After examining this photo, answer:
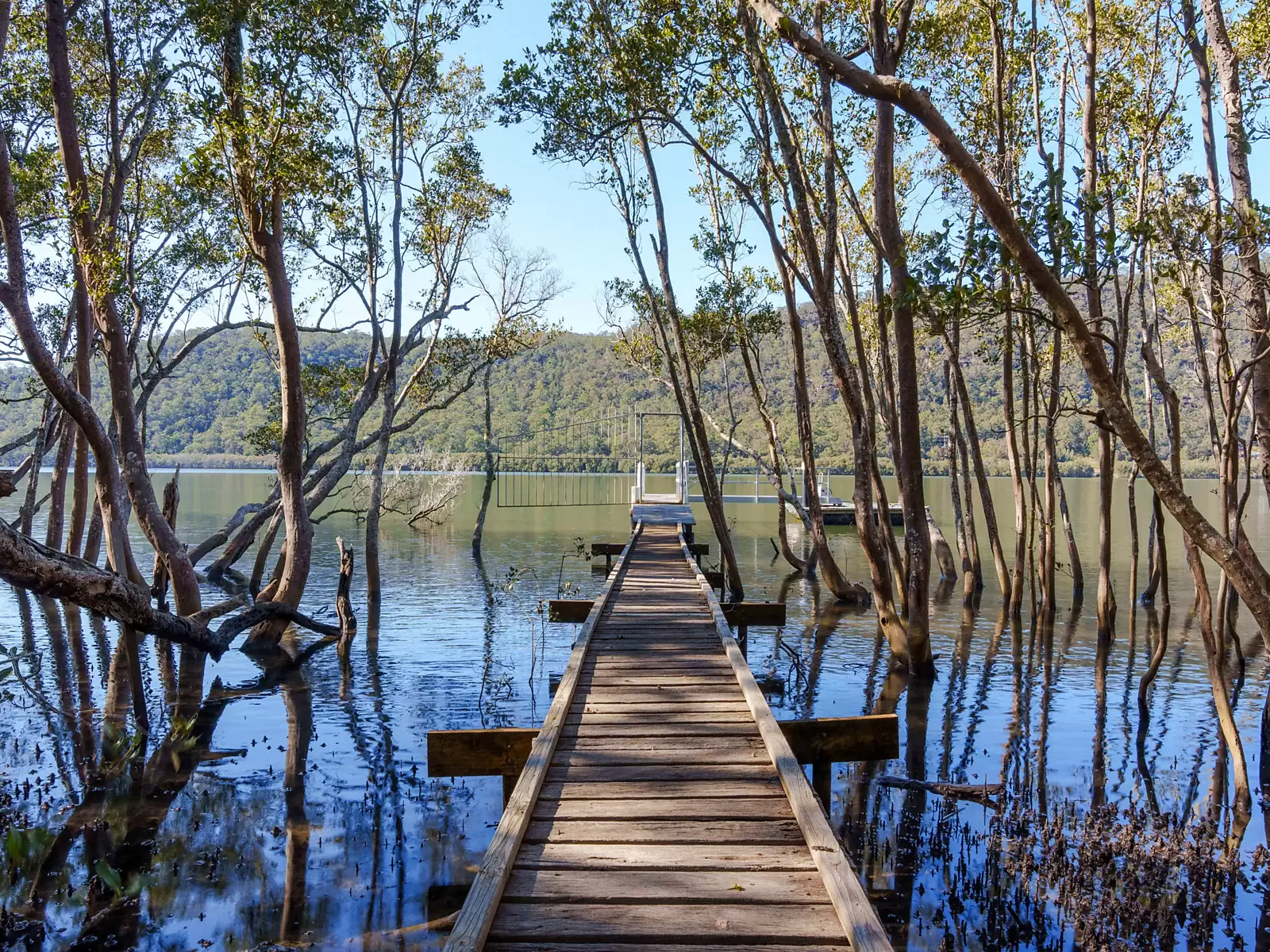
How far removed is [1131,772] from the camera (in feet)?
21.4

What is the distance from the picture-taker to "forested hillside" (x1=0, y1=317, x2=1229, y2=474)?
57.1 meters

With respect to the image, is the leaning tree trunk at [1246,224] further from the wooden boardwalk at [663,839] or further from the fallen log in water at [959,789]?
the wooden boardwalk at [663,839]

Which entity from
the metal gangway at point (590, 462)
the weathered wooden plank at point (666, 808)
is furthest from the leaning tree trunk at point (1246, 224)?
the metal gangway at point (590, 462)

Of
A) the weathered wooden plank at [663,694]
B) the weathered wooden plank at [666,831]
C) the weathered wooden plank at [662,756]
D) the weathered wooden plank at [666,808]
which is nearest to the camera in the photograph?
the weathered wooden plank at [666,831]

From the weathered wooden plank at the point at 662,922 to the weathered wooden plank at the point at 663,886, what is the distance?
0.03 m

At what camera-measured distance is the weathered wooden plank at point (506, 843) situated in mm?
2564

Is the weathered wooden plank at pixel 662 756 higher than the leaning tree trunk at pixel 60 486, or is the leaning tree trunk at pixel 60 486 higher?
the leaning tree trunk at pixel 60 486

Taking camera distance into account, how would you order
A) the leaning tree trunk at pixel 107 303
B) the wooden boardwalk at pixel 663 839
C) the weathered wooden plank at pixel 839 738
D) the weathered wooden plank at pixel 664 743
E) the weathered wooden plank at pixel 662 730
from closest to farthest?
the wooden boardwalk at pixel 663 839 < the weathered wooden plank at pixel 664 743 < the weathered wooden plank at pixel 662 730 < the weathered wooden plank at pixel 839 738 < the leaning tree trunk at pixel 107 303

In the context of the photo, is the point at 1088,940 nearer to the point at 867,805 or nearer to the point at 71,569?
the point at 867,805

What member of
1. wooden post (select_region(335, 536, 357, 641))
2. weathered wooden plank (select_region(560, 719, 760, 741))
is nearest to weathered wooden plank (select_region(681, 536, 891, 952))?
weathered wooden plank (select_region(560, 719, 760, 741))

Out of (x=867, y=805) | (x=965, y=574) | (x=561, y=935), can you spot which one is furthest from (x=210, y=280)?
(x=561, y=935)

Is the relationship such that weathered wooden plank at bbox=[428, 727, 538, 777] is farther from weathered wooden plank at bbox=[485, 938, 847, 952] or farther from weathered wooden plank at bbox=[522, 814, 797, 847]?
weathered wooden plank at bbox=[485, 938, 847, 952]

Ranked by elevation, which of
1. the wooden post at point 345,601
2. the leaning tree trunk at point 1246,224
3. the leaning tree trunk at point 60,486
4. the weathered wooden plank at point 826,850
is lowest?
the wooden post at point 345,601

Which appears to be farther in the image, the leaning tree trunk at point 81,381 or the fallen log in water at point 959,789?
the leaning tree trunk at point 81,381
